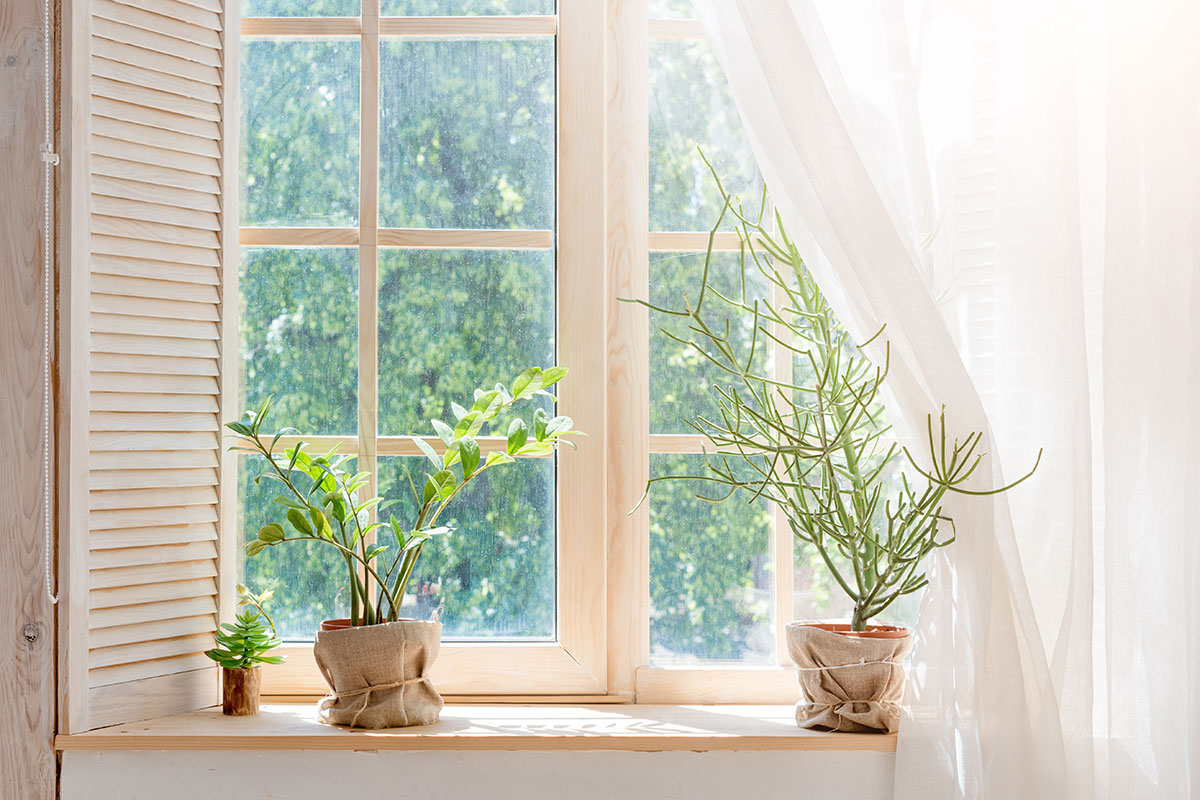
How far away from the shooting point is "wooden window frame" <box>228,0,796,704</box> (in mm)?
1450

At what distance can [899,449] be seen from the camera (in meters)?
1.28

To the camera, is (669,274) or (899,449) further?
(669,274)

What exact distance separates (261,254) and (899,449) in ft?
3.29

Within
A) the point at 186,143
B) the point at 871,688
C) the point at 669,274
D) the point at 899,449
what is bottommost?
the point at 871,688

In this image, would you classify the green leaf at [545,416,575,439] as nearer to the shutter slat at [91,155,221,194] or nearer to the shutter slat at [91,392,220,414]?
the shutter slat at [91,392,220,414]

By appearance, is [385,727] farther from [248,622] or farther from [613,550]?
[613,550]

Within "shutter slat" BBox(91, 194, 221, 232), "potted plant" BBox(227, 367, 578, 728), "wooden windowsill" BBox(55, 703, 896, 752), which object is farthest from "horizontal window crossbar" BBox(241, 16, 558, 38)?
"wooden windowsill" BBox(55, 703, 896, 752)

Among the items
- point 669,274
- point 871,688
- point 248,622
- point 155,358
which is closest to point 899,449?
point 871,688

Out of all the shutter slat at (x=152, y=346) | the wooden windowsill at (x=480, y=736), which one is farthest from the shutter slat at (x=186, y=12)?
the wooden windowsill at (x=480, y=736)

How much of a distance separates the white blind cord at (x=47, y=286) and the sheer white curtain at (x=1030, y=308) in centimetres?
87

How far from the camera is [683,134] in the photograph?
1475mm

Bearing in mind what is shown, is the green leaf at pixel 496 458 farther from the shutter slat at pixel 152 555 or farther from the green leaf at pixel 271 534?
the shutter slat at pixel 152 555

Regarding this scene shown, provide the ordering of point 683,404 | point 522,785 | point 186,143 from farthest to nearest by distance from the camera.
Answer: point 683,404 < point 186,143 < point 522,785

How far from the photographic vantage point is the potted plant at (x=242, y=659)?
4.38 ft
